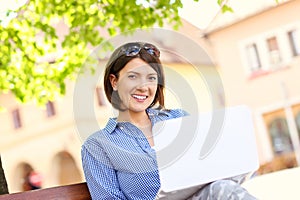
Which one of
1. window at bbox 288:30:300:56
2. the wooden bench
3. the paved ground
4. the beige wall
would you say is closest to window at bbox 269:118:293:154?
the beige wall

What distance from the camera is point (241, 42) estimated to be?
2567cm

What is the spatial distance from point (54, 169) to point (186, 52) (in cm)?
2321

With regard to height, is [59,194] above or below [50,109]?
below

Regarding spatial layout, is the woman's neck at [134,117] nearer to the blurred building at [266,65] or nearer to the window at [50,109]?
the blurred building at [266,65]

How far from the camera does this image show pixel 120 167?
8.20 feet

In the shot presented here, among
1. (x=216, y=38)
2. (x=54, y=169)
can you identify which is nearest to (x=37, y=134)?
(x=54, y=169)

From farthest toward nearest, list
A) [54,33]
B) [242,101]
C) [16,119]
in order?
[16,119], [242,101], [54,33]

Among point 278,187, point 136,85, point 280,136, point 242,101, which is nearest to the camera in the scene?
point 136,85

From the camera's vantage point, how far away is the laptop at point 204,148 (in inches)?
93.9

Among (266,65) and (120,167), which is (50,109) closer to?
(266,65)

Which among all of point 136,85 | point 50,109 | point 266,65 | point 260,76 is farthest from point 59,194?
point 260,76

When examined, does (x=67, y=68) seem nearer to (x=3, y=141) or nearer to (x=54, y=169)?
(x=54, y=169)

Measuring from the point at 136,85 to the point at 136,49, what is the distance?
0.44ft

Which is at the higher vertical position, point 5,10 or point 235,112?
point 5,10
